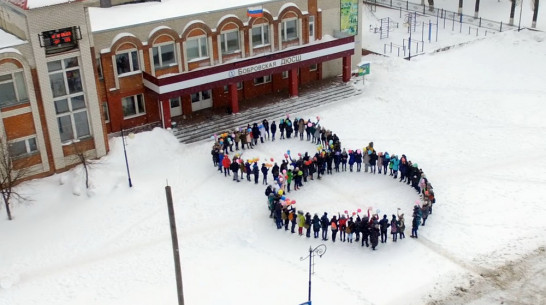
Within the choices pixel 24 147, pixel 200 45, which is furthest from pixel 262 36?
pixel 24 147

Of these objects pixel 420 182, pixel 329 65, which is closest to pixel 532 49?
pixel 329 65

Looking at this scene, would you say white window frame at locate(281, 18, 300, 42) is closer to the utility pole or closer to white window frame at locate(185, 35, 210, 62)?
white window frame at locate(185, 35, 210, 62)

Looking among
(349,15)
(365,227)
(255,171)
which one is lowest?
(365,227)

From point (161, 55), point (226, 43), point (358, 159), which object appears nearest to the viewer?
point (358, 159)

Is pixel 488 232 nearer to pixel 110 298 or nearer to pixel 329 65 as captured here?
pixel 110 298

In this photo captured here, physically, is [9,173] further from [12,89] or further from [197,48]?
[197,48]

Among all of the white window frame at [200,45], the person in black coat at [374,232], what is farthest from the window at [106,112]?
the person in black coat at [374,232]

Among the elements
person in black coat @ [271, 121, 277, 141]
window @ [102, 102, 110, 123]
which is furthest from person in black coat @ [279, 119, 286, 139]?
window @ [102, 102, 110, 123]
